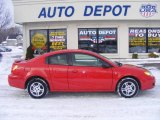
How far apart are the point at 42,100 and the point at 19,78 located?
99 cm

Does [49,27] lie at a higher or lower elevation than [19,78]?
higher

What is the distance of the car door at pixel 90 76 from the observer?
10453 millimetres

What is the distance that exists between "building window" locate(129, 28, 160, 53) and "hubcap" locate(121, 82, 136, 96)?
46.5ft

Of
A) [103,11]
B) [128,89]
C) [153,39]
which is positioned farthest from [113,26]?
[128,89]

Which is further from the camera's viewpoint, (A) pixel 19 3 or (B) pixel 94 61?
(A) pixel 19 3

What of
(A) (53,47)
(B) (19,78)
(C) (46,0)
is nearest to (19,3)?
(C) (46,0)

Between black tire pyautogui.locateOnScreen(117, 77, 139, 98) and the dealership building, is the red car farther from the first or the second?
the dealership building

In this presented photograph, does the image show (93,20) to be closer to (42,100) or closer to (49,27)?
(49,27)

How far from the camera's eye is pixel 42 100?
34.3 ft

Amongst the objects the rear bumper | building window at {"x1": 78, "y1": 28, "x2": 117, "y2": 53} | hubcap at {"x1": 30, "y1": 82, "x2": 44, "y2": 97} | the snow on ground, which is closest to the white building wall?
building window at {"x1": 78, "y1": 28, "x2": 117, "y2": 53}

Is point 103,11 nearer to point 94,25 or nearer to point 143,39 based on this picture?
point 94,25

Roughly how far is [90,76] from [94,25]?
14.0 meters

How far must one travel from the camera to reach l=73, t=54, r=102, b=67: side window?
10586mm

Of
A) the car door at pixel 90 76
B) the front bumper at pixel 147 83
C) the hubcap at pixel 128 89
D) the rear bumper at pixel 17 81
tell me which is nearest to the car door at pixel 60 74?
the car door at pixel 90 76
